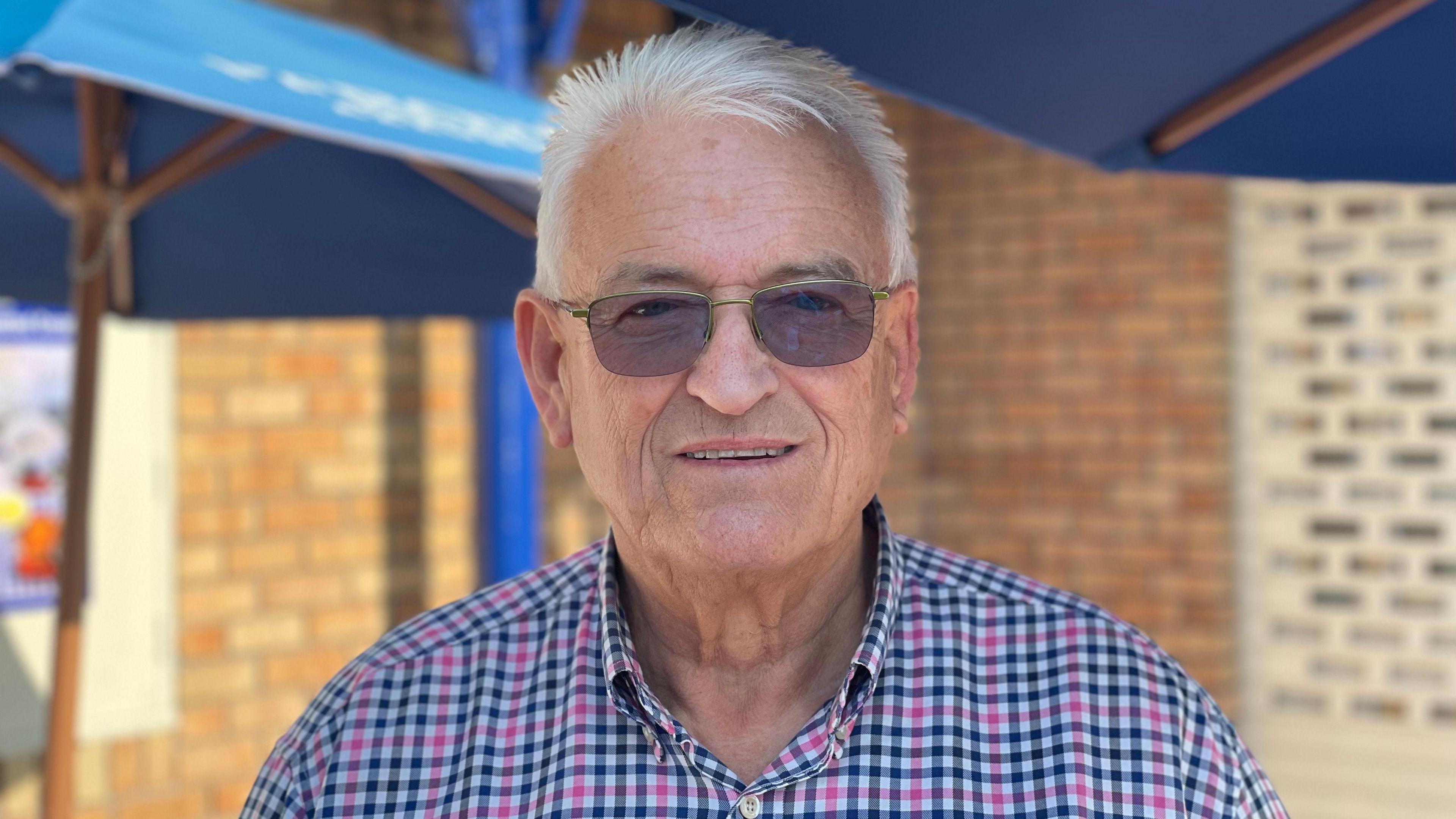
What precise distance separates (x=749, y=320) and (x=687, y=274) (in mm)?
85

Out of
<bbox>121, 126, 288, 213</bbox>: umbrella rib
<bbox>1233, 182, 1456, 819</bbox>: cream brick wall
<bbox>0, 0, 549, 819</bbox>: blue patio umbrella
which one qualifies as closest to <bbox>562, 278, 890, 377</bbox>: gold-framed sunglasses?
<bbox>0, 0, 549, 819</bbox>: blue patio umbrella

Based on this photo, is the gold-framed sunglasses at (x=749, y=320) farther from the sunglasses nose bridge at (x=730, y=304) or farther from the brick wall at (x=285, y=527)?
the brick wall at (x=285, y=527)

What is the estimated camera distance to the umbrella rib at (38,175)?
2.60 m

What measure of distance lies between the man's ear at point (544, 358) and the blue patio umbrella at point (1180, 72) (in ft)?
1.40

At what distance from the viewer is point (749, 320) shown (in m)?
1.46

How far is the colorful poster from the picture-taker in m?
3.98

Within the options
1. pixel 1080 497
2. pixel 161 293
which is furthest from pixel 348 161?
pixel 1080 497

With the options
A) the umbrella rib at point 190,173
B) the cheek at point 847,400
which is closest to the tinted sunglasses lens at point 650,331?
the cheek at point 847,400

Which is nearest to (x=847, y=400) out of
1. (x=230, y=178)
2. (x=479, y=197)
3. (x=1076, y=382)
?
(x=479, y=197)

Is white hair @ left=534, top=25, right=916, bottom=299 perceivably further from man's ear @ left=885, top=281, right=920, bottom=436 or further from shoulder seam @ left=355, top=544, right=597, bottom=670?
shoulder seam @ left=355, top=544, right=597, bottom=670

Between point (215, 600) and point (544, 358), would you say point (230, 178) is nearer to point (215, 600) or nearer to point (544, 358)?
point (215, 600)

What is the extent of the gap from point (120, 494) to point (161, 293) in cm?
113

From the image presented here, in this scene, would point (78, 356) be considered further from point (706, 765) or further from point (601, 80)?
point (706, 765)

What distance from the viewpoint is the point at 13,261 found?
3.17 m
